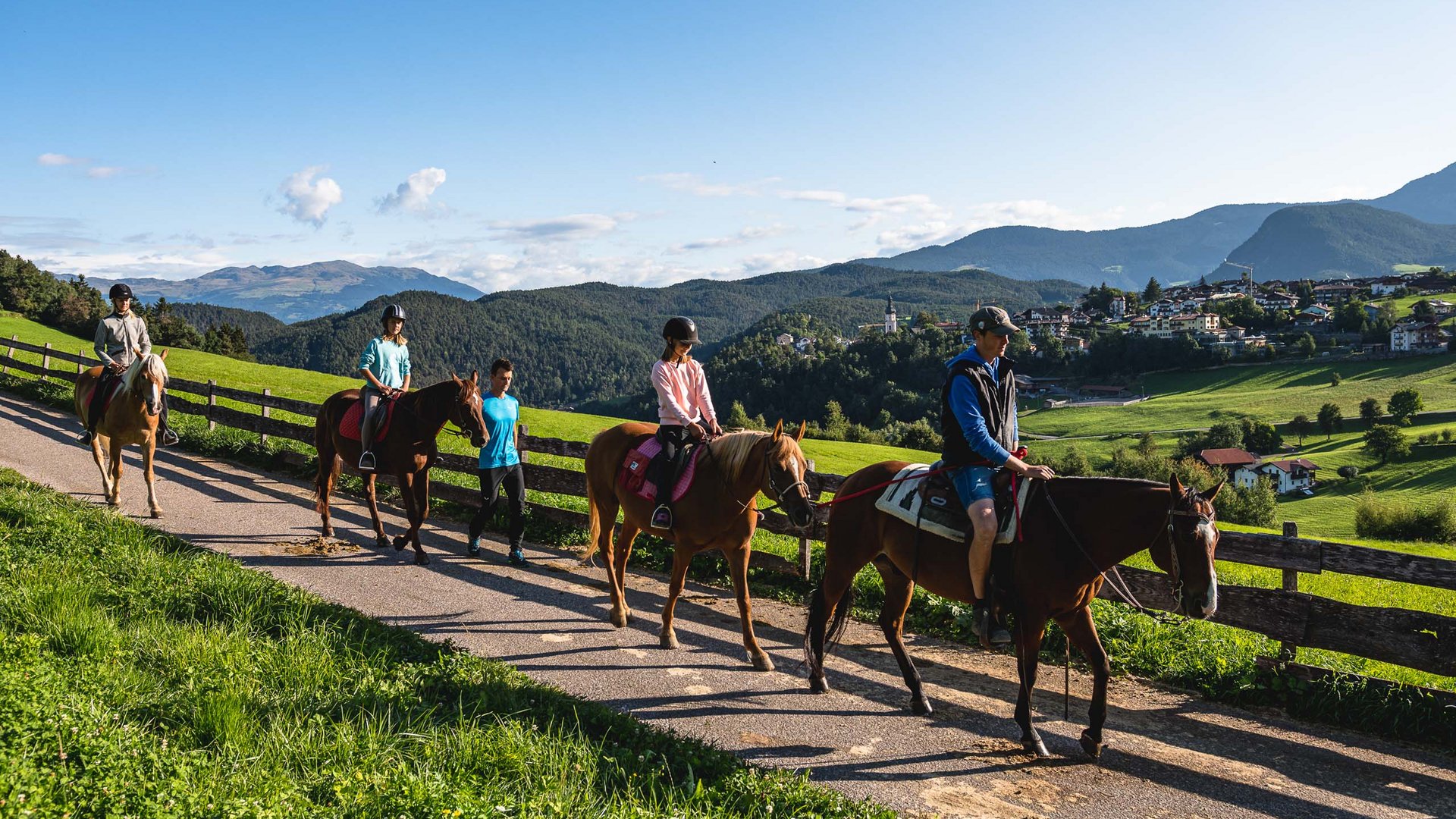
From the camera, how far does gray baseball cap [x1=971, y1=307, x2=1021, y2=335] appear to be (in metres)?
5.88

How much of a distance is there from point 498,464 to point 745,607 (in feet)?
15.8

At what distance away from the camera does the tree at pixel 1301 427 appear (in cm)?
9600

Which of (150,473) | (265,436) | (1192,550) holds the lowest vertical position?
(150,473)

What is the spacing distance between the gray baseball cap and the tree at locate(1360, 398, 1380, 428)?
114 metres

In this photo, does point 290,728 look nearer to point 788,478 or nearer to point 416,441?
point 788,478

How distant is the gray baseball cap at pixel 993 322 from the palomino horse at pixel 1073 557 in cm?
114

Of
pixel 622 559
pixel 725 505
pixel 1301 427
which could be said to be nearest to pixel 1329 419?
pixel 1301 427

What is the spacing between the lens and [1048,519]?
577 cm

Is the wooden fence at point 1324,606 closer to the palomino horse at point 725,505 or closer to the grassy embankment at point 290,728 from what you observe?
the palomino horse at point 725,505

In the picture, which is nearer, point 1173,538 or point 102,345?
point 1173,538

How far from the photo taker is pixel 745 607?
7258 mm

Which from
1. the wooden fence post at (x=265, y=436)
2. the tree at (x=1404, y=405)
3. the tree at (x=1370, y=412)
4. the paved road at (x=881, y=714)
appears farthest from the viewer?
the tree at (x=1370, y=412)

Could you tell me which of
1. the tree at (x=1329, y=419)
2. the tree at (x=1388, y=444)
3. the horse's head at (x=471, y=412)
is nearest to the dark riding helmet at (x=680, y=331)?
the horse's head at (x=471, y=412)

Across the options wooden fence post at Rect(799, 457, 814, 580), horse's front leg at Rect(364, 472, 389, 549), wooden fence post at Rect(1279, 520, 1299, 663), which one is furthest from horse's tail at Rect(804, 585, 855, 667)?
horse's front leg at Rect(364, 472, 389, 549)
